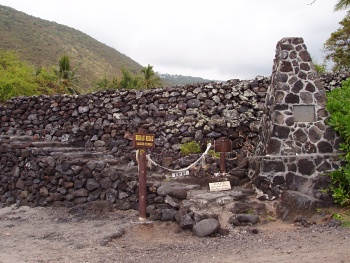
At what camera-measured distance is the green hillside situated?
4462 cm

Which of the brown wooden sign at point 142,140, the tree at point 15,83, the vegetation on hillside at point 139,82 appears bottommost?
the brown wooden sign at point 142,140

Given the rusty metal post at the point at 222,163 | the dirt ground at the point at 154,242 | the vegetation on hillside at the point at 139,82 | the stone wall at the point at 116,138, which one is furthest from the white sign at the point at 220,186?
the vegetation on hillside at the point at 139,82

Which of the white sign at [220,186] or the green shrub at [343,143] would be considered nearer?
the green shrub at [343,143]

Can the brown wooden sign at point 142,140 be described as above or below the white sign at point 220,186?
above

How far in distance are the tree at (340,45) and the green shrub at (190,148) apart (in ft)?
41.0

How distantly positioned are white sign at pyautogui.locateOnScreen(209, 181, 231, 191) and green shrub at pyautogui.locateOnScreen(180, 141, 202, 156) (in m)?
2.08

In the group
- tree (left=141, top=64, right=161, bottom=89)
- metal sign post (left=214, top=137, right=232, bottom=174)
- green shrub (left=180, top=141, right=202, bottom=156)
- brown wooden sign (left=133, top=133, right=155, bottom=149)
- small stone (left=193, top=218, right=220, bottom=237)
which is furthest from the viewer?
tree (left=141, top=64, right=161, bottom=89)

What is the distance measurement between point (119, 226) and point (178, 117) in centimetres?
446

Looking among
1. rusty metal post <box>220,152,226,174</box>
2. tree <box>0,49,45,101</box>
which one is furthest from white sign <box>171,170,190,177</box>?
tree <box>0,49,45,101</box>

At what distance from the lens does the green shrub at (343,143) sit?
8469mm

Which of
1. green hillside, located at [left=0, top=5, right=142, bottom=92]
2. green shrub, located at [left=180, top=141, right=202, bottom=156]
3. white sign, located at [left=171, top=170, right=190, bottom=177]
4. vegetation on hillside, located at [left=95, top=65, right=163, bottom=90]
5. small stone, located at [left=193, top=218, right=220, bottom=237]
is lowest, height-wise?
small stone, located at [left=193, top=218, right=220, bottom=237]

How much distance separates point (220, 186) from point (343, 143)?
2.66m

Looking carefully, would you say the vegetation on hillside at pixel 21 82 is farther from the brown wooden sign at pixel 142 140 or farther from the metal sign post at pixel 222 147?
the metal sign post at pixel 222 147

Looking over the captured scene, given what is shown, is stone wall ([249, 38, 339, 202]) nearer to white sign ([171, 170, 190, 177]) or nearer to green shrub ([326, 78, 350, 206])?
green shrub ([326, 78, 350, 206])
